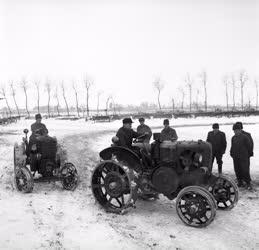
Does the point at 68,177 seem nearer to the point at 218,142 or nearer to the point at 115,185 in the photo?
the point at 115,185

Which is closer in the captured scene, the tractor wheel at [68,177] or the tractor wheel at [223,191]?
the tractor wheel at [223,191]

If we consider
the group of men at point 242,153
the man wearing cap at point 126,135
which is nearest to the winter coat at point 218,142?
the group of men at point 242,153

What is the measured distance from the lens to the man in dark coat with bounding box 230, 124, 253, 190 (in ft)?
27.4

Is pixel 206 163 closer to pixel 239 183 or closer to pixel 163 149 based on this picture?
pixel 163 149

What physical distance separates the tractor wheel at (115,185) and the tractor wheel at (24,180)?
1.65m

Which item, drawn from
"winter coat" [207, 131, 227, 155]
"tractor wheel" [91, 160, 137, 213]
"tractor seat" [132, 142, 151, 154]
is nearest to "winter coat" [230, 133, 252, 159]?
"winter coat" [207, 131, 227, 155]

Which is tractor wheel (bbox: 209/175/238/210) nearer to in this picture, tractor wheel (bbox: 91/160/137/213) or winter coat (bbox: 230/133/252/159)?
tractor wheel (bbox: 91/160/137/213)

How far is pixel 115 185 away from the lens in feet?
21.1

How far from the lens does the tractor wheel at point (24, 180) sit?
24.6ft

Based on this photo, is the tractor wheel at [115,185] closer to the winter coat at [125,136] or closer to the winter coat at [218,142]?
the winter coat at [125,136]

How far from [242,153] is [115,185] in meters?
3.69

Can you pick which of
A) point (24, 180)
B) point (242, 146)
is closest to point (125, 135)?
→ point (24, 180)

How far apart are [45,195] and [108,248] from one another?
123 inches

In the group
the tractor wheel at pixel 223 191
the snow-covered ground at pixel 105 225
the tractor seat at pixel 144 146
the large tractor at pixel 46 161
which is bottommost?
the snow-covered ground at pixel 105 225
